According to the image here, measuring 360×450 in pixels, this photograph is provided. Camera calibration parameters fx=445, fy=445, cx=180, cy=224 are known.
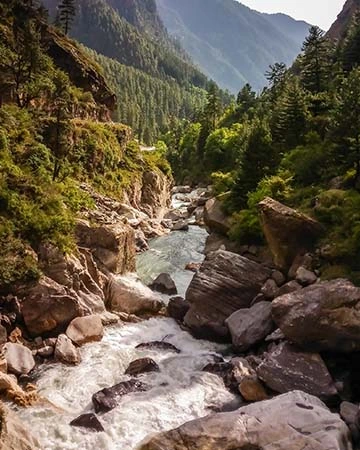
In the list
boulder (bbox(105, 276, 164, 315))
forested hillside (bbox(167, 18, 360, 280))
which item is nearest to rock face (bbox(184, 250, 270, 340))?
boulder (bbox(105, 276, 164, 315))

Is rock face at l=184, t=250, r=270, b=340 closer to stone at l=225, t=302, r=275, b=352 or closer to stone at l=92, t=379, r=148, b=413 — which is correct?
stone at l=225, t=302, r=275, b=352

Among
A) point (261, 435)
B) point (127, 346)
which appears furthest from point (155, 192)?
point (261, 435)

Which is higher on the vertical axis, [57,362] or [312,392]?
[312,392]

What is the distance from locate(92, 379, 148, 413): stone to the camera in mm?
19703

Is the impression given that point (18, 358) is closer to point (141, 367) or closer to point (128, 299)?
point (141, 367)

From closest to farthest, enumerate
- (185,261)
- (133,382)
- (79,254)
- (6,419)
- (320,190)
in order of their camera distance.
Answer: (6,419)
(133,382)
(79,254)
(320,190)
(185,261)

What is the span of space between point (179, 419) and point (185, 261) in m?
26.3

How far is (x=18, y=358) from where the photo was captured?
72.5ft

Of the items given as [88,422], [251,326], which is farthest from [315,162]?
[88,422]

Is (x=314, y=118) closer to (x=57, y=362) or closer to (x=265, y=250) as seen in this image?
(x=265, y=250)

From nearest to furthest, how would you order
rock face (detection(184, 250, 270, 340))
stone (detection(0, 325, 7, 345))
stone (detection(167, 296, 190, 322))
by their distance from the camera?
1. stone (detection(0, 325, 7, 345))
2. rock face (detection(184, 250, 270, 340))
3. stone (detection(167, 296, 190, 322))

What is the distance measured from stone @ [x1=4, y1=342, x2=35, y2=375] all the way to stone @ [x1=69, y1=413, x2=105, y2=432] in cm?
Answer: 478

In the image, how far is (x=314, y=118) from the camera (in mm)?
46656

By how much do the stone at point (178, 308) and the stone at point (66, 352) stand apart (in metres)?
8.21
